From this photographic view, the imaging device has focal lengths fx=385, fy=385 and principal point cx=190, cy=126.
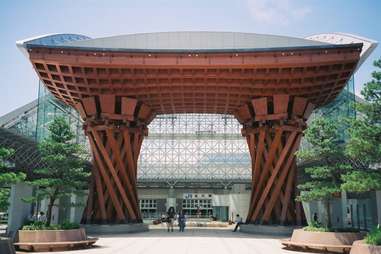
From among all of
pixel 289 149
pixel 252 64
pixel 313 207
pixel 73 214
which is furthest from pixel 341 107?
pixel 73 214

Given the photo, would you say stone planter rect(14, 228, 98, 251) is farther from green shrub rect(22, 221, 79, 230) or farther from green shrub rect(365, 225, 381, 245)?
green shrub rect(365, 225, 381, 245)

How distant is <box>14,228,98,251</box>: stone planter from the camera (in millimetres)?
16328

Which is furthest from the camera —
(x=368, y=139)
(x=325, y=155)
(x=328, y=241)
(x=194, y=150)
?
(x=194, y=150)

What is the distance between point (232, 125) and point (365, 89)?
49.0 meters

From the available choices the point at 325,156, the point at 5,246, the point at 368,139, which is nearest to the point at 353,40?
the point at 325,156

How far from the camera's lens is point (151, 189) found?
218 feet

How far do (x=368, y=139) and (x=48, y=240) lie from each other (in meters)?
13.8

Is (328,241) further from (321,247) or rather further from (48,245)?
(48,245)

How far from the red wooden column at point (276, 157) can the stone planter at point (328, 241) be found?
10.1m

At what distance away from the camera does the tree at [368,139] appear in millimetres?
13875

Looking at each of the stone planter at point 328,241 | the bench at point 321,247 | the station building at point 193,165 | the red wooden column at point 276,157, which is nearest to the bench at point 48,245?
the bench at point 321,247

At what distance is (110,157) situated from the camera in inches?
1120

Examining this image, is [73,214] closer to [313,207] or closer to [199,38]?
[199,38]

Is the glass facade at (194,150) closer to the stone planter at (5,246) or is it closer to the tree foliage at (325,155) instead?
the tree foliage at (325,155)
